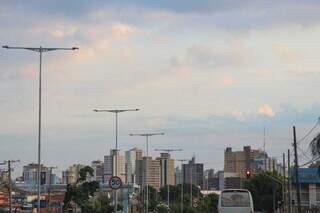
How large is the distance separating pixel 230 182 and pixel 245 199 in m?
134

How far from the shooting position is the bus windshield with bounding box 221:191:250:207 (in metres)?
38.6

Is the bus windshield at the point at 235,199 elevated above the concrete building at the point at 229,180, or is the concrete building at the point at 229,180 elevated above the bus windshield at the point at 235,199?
the bus windshield at the point at 235,199

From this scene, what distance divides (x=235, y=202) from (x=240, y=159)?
13708cm

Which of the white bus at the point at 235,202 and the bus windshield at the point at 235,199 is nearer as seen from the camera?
the white bus at the point at 235,202

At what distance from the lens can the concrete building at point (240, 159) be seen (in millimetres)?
161875

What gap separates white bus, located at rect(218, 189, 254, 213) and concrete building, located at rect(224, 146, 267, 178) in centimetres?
10919

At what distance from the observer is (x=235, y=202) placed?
38625mm

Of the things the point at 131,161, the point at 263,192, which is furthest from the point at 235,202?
the point at 131,161

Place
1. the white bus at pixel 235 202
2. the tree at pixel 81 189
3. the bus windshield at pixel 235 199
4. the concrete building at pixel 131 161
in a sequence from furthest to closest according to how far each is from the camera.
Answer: the concrete building at pixel 131 161 < the tree at pixel 81 189 < the bus windshield at pixel 235 199 < the white bus at pixel 235 202

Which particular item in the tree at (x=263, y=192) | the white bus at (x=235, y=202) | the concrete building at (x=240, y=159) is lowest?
the tree at (x=263, y=192)

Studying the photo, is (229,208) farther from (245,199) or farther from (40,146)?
(40,146)

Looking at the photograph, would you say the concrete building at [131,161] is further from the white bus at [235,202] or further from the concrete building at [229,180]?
the white bus at [235,202]

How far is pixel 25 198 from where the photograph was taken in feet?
381

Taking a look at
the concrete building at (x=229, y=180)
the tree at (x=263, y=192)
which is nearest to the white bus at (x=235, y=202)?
the tree at (x=263, y=192)
